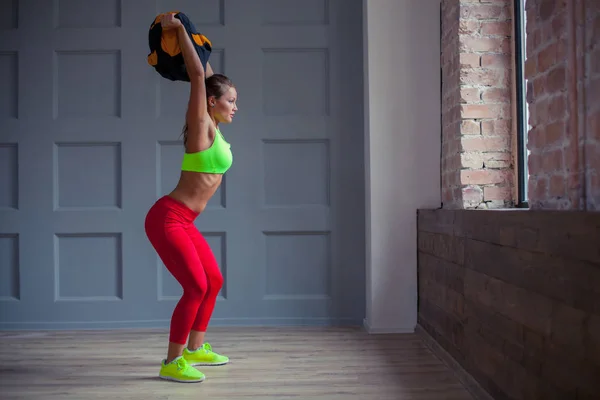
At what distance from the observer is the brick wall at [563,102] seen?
1.65m

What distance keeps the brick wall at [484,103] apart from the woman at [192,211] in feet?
3.62

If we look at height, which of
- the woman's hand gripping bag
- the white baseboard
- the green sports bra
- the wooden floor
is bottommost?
the wooden floor

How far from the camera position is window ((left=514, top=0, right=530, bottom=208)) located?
2.71 metres

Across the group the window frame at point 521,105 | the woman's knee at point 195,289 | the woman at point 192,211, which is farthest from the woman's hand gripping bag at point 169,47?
the window frame at point 521,105

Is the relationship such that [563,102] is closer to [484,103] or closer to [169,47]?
[484,103]

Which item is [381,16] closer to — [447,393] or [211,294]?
[211,294]

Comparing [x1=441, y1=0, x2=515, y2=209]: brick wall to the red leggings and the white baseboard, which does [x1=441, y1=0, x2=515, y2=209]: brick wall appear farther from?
the red leggings

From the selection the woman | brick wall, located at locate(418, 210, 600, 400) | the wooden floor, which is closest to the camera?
brick wall, located at locate(418, 210, 600, 400)

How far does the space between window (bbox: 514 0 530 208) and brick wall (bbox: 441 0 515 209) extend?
66mm

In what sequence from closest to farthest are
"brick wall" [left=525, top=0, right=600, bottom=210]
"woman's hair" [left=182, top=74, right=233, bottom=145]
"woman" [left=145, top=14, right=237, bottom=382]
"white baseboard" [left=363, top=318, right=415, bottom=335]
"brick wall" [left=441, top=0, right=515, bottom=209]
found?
"brick wall" [left=525, top=0, right=600, bottom=210] < "woman" [left=145, top=14, right=237, bottom=382] < "woman's hair" [left=182, top=74, right=233, bottom=145] < "brick wall" [left=441, top=0, right=515, bottom=209] < "white baseboard" [left=363, top=318, right=415, bottom=335]

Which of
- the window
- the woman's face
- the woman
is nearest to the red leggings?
the woman

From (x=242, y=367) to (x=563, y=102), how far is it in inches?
69.2

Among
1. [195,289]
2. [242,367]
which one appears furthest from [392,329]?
[195,289]

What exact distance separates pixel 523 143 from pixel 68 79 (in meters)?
2.64
